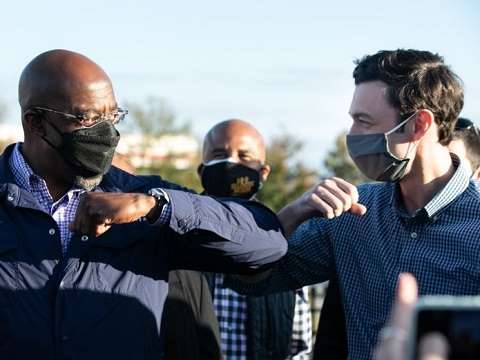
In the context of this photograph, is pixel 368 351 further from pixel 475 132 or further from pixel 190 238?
pixel 475 132

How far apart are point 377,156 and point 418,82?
371 millimetres

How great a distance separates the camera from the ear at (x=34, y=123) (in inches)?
142

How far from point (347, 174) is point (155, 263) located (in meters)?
31.5

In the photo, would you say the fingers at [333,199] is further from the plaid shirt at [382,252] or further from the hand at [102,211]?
the hand at [102,211]

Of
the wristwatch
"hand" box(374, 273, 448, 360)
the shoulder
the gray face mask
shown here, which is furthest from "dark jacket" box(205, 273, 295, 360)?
"hand" box(374, 273, 448, 360)

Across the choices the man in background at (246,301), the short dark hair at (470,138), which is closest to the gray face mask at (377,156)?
the short dark hair at (470,138)

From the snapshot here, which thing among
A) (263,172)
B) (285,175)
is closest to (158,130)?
(285,175)

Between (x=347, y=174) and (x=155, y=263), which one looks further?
(x=347, y=174)

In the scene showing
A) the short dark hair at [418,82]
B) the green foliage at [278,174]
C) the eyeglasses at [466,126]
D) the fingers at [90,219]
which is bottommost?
the green foliage at [278,174]

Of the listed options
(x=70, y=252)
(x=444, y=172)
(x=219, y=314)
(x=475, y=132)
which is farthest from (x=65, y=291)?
(x=475, y=132)

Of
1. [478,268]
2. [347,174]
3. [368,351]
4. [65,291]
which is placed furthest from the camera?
[347,174]

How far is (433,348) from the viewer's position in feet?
4.47

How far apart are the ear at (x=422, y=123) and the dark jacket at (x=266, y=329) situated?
216 cm

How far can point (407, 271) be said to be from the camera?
3.69 metres
